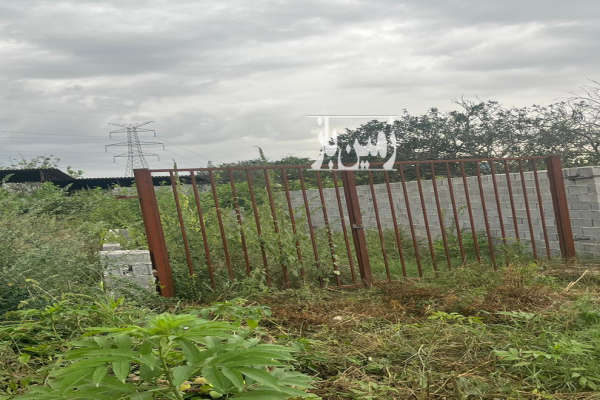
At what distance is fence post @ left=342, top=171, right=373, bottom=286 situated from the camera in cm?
494

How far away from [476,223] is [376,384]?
5.94 metres

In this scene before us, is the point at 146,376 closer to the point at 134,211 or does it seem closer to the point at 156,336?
the point at 156,336

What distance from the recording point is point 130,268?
4.12 metres

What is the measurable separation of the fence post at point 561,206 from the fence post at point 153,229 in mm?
4620

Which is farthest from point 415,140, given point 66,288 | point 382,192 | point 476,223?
point 66,288

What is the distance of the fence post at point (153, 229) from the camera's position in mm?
4234

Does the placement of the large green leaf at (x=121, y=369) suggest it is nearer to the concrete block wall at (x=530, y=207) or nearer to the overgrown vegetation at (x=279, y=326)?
the overgrown vegetation at (x=279, y=326)

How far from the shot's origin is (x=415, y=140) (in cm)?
1452

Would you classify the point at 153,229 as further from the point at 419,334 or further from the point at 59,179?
the point at 59,179

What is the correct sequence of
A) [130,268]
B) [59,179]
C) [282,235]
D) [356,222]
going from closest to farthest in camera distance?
[130,268], [282,235], [356,222], [59,179]

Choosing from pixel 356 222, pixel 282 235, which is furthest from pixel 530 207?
pixel 282 235

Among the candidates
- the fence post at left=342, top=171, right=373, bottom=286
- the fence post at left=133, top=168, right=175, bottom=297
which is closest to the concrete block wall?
the fence post at left=342, top=171, right=373, bottom=286

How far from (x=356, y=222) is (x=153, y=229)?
1.96 m

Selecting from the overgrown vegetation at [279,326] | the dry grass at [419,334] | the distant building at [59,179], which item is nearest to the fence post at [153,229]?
the overgrown vegetation at [279,326]
